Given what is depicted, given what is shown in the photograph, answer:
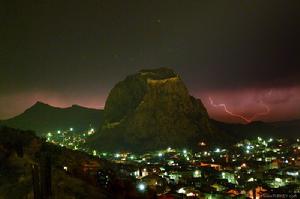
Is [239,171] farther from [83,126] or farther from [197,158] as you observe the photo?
[83,126]

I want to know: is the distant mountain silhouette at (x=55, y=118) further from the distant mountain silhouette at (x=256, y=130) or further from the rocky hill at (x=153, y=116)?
the distant mountain silhouette at (x=256, y=130)

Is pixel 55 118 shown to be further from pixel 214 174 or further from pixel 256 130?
pixel 214 174

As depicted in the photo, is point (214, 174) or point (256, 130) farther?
point (256, 130)

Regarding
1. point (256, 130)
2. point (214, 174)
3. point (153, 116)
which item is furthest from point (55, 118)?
point (214, 174)

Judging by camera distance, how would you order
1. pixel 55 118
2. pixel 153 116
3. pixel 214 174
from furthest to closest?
pixel 55 118
pixel 153 116
pixel 214 174

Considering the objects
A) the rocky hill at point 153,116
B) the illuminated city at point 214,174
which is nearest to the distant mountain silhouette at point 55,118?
the rocky hill at point 153,116

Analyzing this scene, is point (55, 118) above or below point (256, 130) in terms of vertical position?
above
